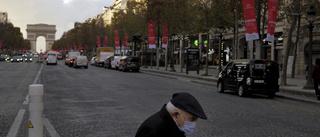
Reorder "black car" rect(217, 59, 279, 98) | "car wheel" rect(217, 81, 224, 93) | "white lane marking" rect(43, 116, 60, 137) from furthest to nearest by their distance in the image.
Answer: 1. "car wheel" rect(217, 81, 224, 93)
2. "black car" rect(217, 59, 279, 98)
3. "white lane marking" rect(43, 116, 60, 137)

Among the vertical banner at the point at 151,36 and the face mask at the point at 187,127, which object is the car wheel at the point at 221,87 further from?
the vertical banner at the point at 151,36

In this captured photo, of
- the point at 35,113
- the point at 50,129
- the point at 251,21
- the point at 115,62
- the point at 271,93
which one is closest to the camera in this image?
the point at 35,113

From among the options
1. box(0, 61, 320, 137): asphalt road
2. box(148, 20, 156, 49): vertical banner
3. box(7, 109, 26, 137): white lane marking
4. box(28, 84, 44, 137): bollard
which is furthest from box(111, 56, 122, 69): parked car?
box(28, 84, 44, 137): bollard

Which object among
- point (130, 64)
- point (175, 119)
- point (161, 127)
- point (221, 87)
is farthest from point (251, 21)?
point (130, 64)

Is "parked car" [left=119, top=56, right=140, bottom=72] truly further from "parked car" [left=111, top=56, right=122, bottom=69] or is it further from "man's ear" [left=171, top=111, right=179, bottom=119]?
"man's ear" [left=171, top=111, right=179, bottom=119]

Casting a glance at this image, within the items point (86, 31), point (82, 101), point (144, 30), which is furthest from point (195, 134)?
point (86, 31)

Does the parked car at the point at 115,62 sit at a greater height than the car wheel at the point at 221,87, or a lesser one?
greater

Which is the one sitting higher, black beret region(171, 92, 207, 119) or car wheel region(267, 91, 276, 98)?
black beret region(171, 92, 207, 119)

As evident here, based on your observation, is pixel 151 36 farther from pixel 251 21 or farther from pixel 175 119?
pixel 175 119

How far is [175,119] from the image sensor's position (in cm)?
275

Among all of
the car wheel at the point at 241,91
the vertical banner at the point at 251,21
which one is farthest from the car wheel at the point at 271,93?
the vertical banner at the point at 251,21

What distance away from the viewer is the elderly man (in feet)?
8.66

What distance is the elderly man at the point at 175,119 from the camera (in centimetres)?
264

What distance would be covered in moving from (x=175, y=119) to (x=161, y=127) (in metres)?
0.14
